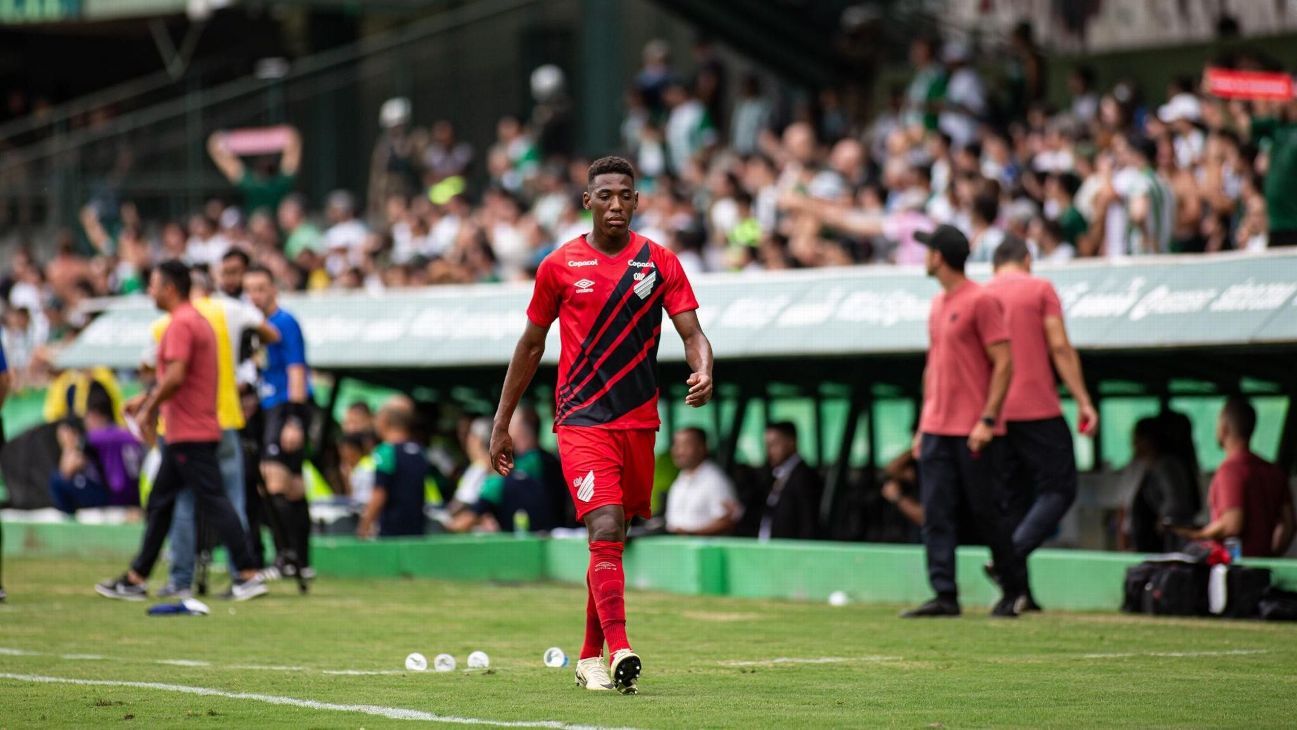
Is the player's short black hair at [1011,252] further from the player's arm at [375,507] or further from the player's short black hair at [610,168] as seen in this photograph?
the player's arm at [375,507]

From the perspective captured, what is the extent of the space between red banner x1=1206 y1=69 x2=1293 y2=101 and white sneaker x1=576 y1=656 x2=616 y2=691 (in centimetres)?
780

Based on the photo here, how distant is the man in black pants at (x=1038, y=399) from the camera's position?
12.9 m

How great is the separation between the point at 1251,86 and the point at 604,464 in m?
7.76

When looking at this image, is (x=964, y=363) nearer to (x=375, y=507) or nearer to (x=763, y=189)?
(x=375, y=507)

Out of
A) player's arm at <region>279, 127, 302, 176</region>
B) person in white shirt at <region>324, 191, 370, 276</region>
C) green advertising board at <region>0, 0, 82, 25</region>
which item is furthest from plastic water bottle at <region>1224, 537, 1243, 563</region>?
green advertising board at <region>0, 0, 82, 25</region>

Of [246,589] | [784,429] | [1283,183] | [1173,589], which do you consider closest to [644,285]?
[1173,589]

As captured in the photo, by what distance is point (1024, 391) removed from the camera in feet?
42.9

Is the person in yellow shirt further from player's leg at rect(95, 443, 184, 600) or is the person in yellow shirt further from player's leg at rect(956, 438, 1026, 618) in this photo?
player's leg at rect(956, 438, 1026, 618)

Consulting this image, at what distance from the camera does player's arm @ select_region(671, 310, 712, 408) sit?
8930 millimetres

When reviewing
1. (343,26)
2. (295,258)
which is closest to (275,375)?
(295,258)

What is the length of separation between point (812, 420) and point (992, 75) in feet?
24.3

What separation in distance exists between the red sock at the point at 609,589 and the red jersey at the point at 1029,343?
4.58 m

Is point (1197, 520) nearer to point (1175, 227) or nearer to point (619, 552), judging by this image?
point (1175, 227)

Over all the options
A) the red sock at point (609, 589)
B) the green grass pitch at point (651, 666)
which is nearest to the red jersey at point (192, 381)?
the green grass pitch at point (651, 666)
